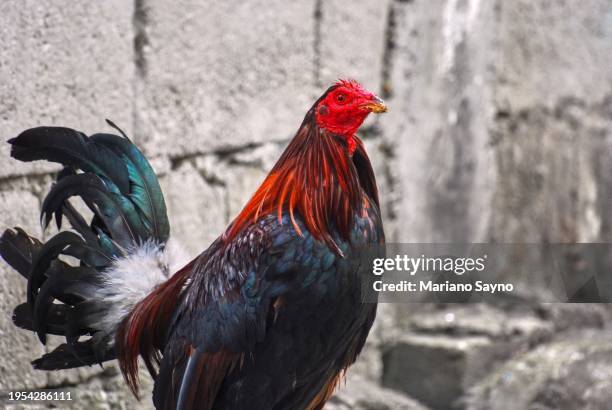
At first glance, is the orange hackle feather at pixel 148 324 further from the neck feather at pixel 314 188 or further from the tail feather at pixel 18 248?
the tail feather at pixel 18 248

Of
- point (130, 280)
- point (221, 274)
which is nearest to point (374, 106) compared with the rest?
point (221, 274)

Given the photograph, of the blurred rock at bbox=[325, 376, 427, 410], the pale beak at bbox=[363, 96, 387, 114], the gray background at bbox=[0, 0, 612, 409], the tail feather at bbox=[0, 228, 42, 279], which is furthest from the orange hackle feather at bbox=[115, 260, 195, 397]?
the blurred rock at bbox=[325, 376, 427, 410]

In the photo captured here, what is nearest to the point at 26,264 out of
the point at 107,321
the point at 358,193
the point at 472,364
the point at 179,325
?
the point at 107,321

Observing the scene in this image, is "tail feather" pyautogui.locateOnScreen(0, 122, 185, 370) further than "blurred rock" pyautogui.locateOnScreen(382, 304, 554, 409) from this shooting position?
No

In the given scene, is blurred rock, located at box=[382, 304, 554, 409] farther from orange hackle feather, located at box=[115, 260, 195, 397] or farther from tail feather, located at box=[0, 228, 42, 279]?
tail feather, located at box=[0, 228, 42, 279]

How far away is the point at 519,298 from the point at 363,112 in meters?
3.27

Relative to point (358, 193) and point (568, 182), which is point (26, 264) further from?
point (568, 182)

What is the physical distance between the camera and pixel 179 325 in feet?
9.14

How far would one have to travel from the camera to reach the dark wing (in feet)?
8.79

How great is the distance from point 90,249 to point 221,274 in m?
0.47

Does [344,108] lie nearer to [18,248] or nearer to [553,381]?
[18,248]

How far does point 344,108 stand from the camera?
281 cm

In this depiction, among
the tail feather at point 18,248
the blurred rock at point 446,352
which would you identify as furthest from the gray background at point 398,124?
the tail feather at point 18,248

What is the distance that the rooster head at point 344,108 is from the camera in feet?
9.24
